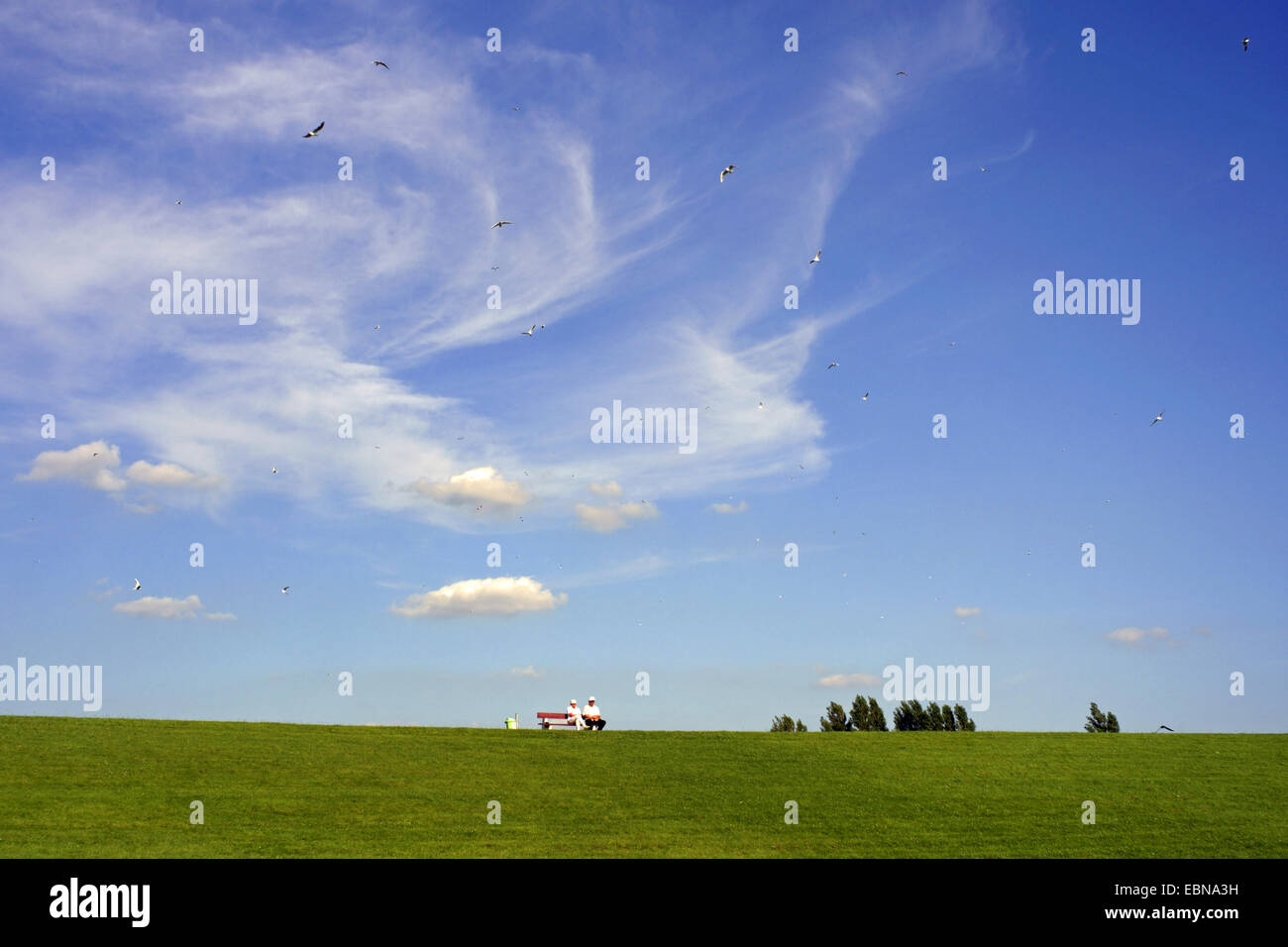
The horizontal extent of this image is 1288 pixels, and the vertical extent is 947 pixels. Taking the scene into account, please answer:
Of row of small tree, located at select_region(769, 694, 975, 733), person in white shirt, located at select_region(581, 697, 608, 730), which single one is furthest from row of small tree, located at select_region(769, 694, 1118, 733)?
person in white shirt, located at select_region(581, 697, 608, 730)

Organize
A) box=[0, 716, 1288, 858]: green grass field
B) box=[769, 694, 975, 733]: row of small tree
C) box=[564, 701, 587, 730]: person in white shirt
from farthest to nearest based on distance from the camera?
box=[769, 694, 975, 733]: row of small tree → box=[564, 701, 587, 730]: person in white shirt → box=[0, 716, 1288, 858]: green grass field

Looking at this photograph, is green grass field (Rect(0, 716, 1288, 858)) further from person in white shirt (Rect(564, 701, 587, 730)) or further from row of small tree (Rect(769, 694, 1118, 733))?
row of small tree (Rect(769, 694, 1118, 733))

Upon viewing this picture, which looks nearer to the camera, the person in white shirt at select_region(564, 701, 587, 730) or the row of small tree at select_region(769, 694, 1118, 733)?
the person in white shirt at select_region(564, 701, 587, 730)

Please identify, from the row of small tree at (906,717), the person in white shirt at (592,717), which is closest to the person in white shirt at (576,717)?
the person in white shirt at (592,717)

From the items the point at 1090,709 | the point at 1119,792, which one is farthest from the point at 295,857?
the point at 1090,709

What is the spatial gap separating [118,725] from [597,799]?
19.3 metres

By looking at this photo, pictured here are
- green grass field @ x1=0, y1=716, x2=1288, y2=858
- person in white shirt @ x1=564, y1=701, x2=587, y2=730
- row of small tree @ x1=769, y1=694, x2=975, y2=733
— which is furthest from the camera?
row of small tree @ x1=769, y1=694, x2=975, y2=733

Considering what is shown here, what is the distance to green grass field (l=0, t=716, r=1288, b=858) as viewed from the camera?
2430cm

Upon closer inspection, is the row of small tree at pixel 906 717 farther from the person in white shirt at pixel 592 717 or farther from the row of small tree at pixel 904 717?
the person in white shirt at pixel 592 717

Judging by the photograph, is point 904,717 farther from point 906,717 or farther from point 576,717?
point 576,717

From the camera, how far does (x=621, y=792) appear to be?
30.0 meters
